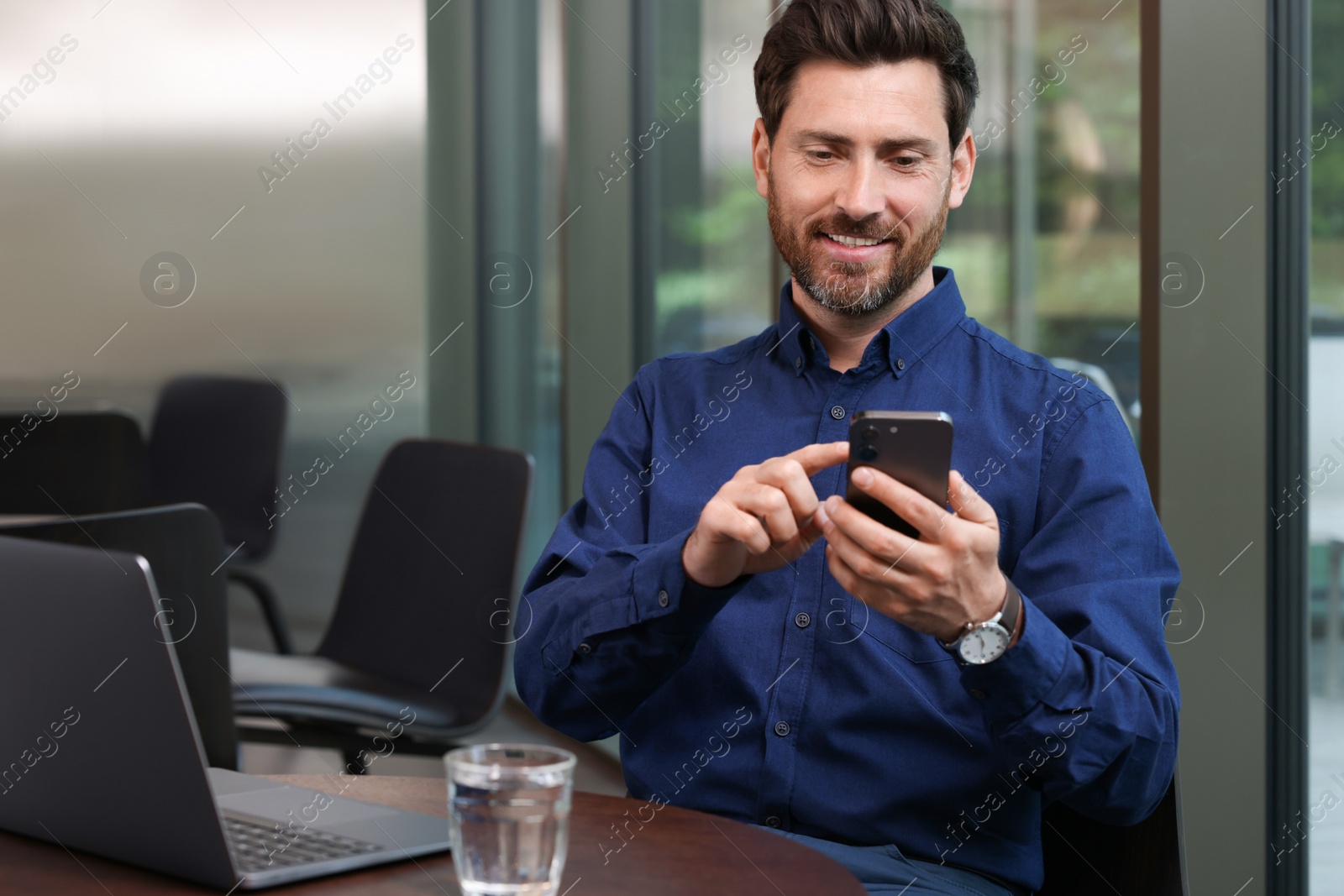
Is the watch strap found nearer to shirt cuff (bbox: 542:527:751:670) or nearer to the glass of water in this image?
shirt cuff (bbox: 542:527:751:670)

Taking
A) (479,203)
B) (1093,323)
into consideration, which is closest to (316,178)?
(479,203)

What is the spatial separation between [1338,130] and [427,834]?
4.58 ft

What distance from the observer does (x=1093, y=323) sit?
203 centimetres

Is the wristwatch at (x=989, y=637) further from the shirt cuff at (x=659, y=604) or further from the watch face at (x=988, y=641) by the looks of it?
Result: the shirt cuff at (x=659, y=604)

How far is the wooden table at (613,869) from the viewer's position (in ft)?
2.72

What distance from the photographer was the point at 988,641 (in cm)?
104

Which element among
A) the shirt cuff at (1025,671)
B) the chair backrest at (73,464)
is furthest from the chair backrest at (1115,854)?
the chair backrest at (73,464)

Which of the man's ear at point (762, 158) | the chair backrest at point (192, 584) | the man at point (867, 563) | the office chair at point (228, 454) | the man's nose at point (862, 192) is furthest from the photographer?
the office chair at point (228, 454)

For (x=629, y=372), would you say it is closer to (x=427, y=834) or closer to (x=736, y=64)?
(x=736, y=64)

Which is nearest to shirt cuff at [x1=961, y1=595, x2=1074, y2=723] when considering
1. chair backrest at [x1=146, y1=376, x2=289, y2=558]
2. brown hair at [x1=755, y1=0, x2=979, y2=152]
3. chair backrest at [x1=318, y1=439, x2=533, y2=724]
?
brown hair at [x1=755, y1=0, x2=979, y2=152]

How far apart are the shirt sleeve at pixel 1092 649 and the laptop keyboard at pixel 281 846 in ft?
1.65

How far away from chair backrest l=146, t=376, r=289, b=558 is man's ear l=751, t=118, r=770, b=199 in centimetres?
261

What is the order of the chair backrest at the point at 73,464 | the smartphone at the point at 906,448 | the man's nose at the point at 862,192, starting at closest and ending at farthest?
the smartphone at the point at 906,448
the man's nose at the point at 862,192
the chair backrest at the point at 73,464

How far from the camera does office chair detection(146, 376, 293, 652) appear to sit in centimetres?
382
